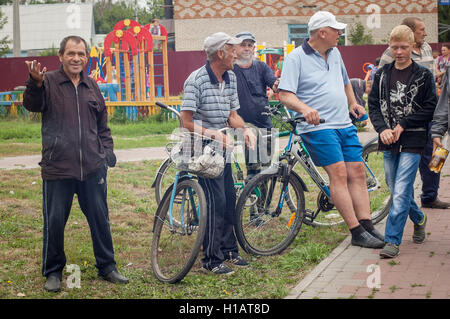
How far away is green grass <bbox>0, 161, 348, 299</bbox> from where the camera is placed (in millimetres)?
5230

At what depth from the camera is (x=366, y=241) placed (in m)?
6.18

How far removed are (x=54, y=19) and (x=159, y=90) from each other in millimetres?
44158

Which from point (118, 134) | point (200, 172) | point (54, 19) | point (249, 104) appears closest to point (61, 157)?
point (200, 172)

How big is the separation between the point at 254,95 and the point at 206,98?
182 cm

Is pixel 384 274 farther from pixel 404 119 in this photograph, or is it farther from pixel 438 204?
pixel 438 204

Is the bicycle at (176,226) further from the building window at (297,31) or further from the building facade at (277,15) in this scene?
the building window at (297,31)

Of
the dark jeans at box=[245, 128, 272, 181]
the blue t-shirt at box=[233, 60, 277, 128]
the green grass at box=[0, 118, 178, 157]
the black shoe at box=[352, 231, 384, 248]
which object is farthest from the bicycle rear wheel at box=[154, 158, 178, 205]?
the green grass at box=[0, 118, 178, 157]

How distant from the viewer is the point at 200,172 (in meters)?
5.38

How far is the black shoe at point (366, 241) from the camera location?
20.1 feet

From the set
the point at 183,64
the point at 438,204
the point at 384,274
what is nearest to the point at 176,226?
the point at 384,274

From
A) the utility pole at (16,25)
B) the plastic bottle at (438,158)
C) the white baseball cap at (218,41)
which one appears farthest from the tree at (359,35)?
the white baseball cap at (218,41)

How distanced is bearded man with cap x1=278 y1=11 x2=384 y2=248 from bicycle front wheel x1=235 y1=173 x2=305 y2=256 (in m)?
0.40

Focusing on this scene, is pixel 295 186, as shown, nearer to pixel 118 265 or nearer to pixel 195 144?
pixel 195 144

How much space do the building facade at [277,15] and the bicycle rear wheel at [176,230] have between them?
30.7 metres
